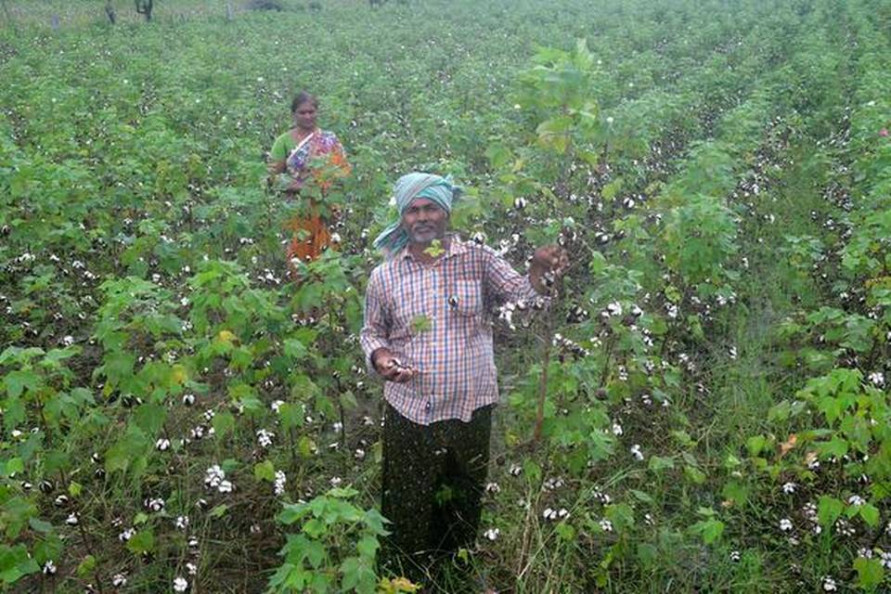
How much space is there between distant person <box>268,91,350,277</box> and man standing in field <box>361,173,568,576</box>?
94.2 inches

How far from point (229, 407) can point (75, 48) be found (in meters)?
18.1

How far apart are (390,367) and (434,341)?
0.81 feet

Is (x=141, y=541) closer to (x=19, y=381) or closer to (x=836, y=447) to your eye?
(x=19, y=381)

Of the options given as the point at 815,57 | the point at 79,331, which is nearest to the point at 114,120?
the point at 79,331

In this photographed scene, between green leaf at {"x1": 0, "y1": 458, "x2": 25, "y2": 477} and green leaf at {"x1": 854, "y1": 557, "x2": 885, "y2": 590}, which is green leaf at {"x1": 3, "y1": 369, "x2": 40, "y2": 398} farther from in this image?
green leaf at {"x1": 854, "y1": 557, "x2": 885, "y2": 590}

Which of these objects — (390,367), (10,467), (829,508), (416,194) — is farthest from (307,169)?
(829,508)

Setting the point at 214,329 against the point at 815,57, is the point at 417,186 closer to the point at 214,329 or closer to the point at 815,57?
the point at 214,329

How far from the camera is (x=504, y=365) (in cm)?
585

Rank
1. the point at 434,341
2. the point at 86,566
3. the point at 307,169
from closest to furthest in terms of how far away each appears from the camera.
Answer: the point at 434,341, the point at 86,566, the point at 307,169

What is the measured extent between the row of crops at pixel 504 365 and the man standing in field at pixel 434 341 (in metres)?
0.29

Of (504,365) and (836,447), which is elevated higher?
(836,447)

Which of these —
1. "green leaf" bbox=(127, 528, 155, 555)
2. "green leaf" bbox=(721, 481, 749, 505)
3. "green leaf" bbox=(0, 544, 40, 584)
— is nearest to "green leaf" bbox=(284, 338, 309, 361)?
"green leaf" bbox=(127, 528, 155, 555)

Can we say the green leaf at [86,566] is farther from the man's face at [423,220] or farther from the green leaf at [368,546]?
the man's face at [423,220]

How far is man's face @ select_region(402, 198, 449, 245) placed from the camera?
3393mm
